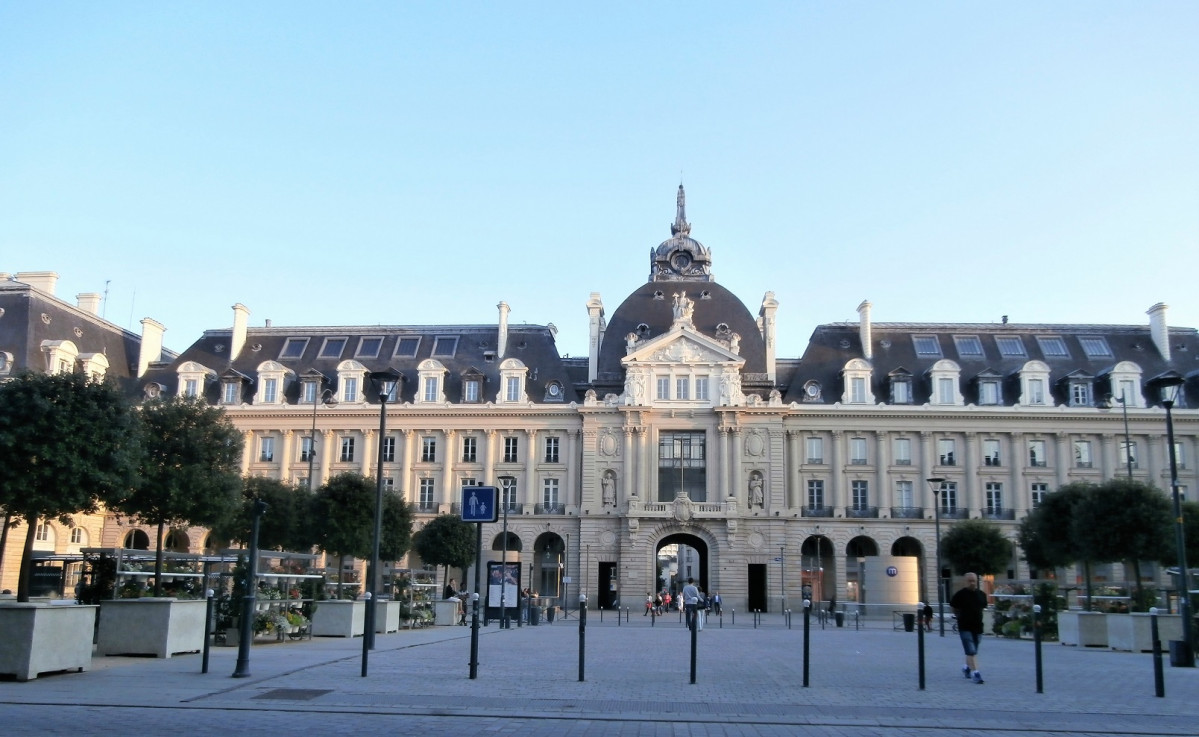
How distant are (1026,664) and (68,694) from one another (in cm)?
1958

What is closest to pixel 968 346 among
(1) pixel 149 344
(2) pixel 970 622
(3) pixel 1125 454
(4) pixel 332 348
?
(3) pixel 1125 454

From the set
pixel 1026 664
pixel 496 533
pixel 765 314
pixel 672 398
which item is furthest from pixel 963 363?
pixel 1026 664

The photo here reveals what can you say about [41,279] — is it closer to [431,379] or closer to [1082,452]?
[431,379]

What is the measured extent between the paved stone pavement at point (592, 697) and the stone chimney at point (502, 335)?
167ft

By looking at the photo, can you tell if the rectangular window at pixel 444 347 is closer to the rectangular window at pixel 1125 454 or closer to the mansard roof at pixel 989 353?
the mansard roof at pixel 989 353

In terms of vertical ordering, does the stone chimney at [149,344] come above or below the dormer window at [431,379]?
above

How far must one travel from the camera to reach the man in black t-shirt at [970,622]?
19.8 metres

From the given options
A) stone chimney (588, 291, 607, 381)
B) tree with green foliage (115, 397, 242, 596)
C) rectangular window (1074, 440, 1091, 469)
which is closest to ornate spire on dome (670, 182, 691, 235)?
stone chimney (588, 291, 607, 381)

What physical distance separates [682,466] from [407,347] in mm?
21750

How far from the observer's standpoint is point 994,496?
2800 inches

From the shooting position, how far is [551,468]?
72.4 meters

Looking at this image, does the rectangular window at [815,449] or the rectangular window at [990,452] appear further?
the rectangular window at [815,449]

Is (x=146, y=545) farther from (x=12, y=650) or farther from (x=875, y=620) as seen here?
(x=12, y=650)

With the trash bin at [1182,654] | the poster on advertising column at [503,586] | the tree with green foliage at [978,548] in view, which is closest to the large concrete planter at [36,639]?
Answer: the trash bin at [1182,654]
